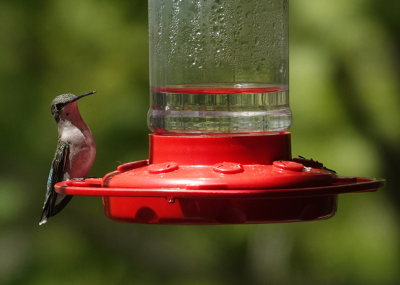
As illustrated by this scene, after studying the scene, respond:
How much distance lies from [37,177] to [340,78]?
290 centimetres

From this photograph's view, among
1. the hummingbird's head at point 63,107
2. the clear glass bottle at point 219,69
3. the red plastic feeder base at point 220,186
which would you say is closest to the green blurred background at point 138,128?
the hummingbird's head at point 63,107

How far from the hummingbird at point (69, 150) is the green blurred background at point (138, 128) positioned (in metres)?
2.06

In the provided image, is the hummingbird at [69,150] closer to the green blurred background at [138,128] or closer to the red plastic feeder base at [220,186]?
the red plastic feeder base at [220,186]

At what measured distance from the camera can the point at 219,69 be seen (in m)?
4.00

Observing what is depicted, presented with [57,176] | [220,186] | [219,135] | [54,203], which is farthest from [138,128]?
[220,186]

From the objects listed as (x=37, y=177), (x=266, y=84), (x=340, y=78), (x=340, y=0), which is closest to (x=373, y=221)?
(x=340, y=78)

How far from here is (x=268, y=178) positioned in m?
3.41

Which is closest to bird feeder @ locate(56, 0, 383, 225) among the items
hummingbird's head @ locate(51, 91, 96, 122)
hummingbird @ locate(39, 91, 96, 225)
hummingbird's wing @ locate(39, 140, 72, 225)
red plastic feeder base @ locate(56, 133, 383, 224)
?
red plastic feeder base @ locate(56, 133, 383, 224)

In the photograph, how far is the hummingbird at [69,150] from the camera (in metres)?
4.84

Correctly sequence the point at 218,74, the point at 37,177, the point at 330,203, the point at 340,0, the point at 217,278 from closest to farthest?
the point at 330,203 → the point at 218,74 → the point at 340,0 → the point at 37,177 → the point at 217,278

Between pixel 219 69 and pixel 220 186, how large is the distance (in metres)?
0.85

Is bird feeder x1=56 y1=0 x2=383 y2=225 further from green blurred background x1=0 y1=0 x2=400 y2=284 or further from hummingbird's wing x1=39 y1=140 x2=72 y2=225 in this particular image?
green blurred background x1=0 y1=0 x2=400 y2=284

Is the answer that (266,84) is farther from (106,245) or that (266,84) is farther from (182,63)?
(106,245)

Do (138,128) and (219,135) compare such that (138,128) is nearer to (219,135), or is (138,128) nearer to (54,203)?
(54,203)
